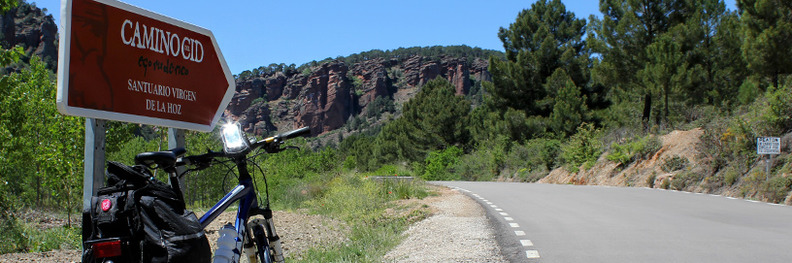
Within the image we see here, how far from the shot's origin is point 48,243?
1121 centimetres

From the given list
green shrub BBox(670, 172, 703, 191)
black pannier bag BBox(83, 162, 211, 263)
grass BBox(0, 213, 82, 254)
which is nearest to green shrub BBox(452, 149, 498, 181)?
green shrub BBox(670, 172, 703, 191)

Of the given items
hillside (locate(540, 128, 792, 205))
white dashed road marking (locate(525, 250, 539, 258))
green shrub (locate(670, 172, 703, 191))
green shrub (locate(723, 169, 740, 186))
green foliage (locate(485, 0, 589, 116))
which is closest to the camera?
white dashed road marking (locate(525, 250, 539, 258))

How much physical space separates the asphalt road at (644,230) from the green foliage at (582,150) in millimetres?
17628

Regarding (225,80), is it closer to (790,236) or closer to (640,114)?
(790,236)

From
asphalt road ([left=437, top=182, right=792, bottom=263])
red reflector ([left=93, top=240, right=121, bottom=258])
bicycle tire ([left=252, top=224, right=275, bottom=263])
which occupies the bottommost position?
asphalt road ([left=437, top=182, right=792, bottom=263])

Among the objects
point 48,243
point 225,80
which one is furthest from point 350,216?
point 225,80

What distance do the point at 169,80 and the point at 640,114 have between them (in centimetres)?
3650

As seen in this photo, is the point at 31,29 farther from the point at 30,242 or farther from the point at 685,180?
the point at 30,242

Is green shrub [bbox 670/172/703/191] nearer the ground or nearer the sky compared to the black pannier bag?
nearer the ground

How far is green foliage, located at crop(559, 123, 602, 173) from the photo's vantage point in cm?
3572

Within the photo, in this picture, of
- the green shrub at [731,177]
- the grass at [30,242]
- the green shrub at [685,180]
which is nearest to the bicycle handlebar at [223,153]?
the grass at [30,242]

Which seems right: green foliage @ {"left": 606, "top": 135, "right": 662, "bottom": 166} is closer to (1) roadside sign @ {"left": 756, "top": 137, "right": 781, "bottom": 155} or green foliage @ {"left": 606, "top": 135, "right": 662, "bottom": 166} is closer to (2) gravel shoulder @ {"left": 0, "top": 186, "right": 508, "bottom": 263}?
(1) roadside sign @ {"left": 756, "top": 137, "right": 781, "bottom": 155}

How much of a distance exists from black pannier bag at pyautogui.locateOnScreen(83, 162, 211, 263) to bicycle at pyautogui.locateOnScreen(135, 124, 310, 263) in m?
0.60

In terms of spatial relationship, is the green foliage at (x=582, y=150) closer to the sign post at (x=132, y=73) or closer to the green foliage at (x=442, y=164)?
the green foliage at (x=442, y=164)
